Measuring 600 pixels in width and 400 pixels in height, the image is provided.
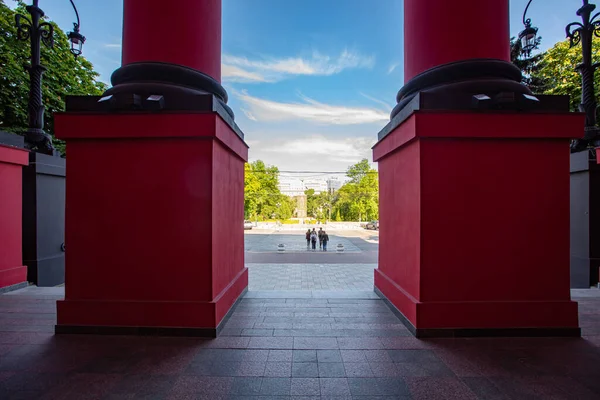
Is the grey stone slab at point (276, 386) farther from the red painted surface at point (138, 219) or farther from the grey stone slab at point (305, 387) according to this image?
the red painted surface at point (138, 219)

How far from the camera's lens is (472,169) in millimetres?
4508

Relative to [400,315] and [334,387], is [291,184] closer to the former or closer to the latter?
[400,315]

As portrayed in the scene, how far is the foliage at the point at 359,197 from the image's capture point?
52.5m

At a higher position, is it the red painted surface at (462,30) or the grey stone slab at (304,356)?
the red painted surface at (462,30)

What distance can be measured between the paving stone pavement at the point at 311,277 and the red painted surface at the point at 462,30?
23.7ft

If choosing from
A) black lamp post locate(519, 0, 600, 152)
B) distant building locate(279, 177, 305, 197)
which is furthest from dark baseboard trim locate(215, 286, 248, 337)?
distant building locate(279, 177, 305, 197)

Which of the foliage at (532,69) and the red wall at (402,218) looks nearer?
the red wall at (402,218)

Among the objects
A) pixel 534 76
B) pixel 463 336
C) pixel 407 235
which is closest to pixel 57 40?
pixel 407 235

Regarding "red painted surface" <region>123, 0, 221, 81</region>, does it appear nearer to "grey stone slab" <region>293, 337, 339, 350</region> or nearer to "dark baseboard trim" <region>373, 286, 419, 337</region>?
"grey stone slab" <region>293, 337, 339, 350</region>

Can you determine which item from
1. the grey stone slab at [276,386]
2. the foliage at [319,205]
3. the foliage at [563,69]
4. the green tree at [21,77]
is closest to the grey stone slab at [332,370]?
the grey stone slab at [276,386]

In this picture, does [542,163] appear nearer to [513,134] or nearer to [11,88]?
[513,134]

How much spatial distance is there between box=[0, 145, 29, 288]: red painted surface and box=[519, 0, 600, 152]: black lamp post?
1286 centimetres

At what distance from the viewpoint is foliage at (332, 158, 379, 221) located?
52.5m

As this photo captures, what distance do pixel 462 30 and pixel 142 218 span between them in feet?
18.5
